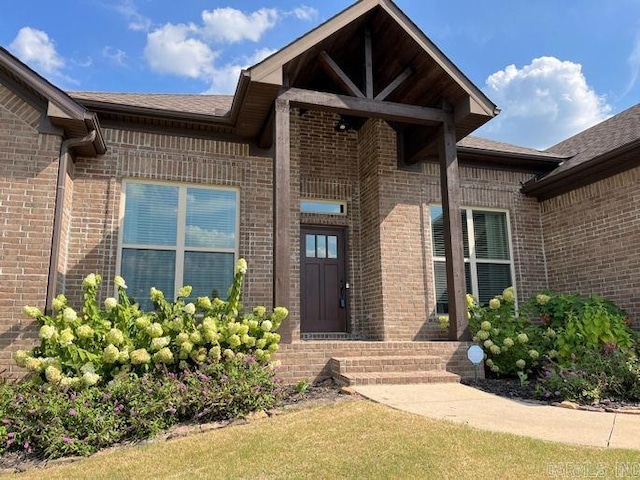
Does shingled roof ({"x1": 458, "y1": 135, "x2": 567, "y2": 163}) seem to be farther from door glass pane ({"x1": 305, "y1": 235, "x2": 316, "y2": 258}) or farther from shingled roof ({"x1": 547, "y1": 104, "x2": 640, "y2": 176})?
door glass pane ({"x1": 305, "y1": 235, "x2": 316, "y2": 258})

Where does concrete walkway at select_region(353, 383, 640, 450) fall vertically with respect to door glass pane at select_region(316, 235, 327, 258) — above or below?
below

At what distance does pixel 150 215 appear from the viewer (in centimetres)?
792

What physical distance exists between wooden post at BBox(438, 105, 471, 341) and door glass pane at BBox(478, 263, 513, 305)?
1995 millimetres

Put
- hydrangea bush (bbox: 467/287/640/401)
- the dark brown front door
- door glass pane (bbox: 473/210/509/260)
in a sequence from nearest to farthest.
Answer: hydrangea bush (bbox: 467/287/640/401) → the dark brown front door → door glass pane (bbox: 473/210/509/260)

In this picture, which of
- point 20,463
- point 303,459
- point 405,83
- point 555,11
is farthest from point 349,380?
point 555,11

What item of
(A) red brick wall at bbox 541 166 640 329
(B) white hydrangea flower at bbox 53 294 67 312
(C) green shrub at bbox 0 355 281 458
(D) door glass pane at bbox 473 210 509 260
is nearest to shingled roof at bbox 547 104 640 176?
(A) red brick wall at bbox 541 166 640 329

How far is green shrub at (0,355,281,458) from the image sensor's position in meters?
4.39

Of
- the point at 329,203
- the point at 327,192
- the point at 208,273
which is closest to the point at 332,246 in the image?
the point at 329,203

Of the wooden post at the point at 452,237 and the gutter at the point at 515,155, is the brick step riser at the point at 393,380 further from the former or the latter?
the gutter at the point at 515,155

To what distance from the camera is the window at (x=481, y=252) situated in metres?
9.16

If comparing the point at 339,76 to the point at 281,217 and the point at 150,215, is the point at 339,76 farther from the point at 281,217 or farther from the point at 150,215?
the point at 150,215

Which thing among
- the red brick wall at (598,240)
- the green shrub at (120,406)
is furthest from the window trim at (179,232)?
the red brick wall at (598,240)

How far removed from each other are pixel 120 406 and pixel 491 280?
6.99 meters

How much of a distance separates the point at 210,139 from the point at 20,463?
5.38 meters
